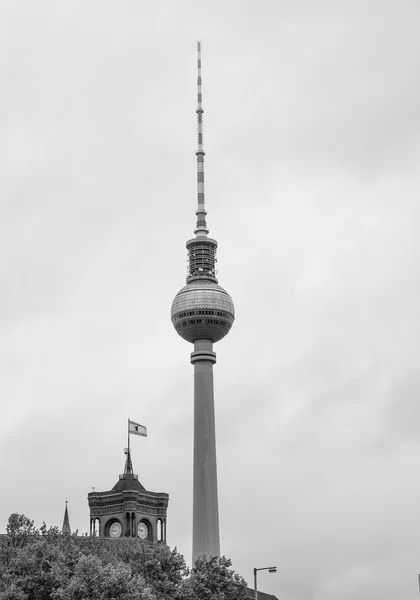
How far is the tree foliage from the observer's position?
98.9m

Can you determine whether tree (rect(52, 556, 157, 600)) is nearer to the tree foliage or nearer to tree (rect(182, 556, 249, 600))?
the tree foliage

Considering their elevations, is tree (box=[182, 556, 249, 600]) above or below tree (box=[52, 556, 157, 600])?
above

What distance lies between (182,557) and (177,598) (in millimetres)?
4692

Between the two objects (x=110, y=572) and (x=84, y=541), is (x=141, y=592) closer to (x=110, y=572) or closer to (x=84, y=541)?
(x=110, y=572)

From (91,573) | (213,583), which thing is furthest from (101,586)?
(213,583)

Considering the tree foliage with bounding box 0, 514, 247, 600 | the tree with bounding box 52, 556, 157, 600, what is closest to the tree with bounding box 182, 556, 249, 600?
the tree foliage with bounding box 0, 514, 247, 600

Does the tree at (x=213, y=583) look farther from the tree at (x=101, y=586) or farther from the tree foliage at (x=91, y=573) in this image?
the tree at (x=101, y=586)

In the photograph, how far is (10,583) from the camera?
102 metres

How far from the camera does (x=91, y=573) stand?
10050cm

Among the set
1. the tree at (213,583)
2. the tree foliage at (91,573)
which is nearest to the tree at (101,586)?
the tree foliage at (91,573)

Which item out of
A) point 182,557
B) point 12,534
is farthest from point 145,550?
point 12,534

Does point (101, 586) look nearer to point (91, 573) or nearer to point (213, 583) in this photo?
point (91, 573)

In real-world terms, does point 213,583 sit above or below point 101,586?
above

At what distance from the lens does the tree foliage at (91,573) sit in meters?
98.9
